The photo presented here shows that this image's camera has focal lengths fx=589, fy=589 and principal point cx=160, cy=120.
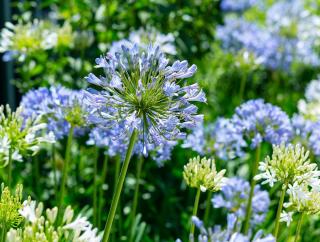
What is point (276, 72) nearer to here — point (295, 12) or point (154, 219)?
point (295, 12)

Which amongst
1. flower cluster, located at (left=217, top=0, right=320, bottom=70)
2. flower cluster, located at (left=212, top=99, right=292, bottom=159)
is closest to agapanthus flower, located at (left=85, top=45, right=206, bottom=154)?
flower cluster, located at (left=212, top=99, right=292, bottom=159)

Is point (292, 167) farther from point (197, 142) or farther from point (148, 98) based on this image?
point (197, 142)

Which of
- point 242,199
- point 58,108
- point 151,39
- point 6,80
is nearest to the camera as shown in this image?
point 58,108

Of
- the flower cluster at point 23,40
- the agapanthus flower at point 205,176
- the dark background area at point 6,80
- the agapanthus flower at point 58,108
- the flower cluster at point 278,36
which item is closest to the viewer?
the agapanthus flower at point 205,176

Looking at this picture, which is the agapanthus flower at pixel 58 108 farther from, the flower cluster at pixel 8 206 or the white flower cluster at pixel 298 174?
the white flower cluster at pixel 298 174

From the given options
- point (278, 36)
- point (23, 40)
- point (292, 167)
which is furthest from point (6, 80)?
point (292, 167)

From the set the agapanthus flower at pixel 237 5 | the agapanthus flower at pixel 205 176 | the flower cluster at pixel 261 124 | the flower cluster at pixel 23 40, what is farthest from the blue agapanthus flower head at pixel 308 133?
the agapanthus flower at pixel 237 5

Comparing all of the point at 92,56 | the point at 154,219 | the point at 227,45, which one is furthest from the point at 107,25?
the point at 227,45
